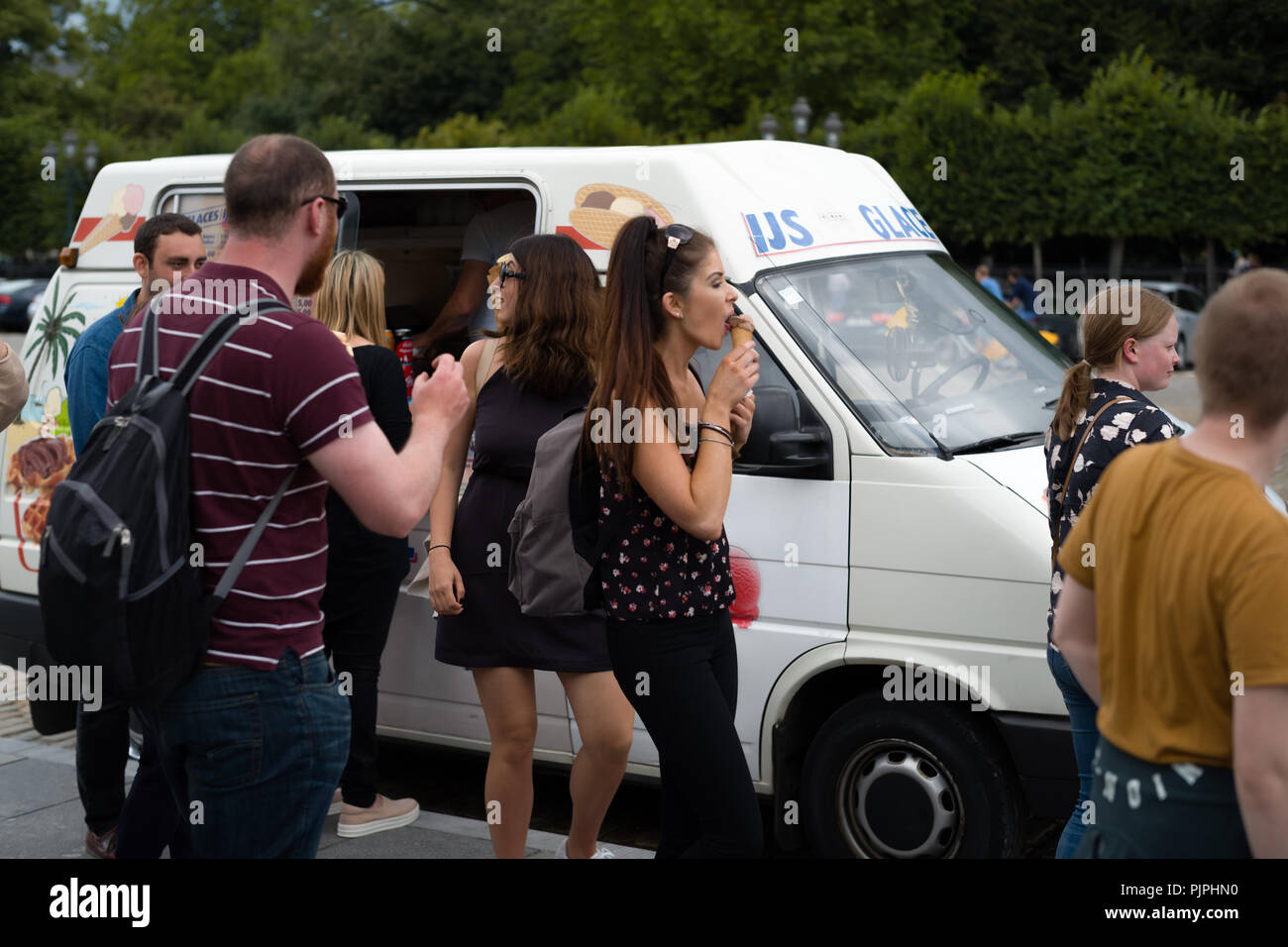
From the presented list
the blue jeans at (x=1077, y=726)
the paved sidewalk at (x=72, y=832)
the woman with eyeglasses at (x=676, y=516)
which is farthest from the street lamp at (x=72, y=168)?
the blue jeans at (x=1077, y=726)

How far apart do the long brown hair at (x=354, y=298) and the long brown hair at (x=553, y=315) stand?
864 millimetres

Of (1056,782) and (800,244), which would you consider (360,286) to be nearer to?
(800,244)

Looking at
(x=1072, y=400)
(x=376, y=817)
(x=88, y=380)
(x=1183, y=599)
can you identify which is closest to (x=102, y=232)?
(x=88, y=380)

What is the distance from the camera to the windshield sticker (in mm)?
4703

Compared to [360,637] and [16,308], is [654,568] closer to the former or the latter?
[360,637]

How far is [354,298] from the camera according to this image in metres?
4.70

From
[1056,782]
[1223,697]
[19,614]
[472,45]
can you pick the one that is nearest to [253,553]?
[1223,697]

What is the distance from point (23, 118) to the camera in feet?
168

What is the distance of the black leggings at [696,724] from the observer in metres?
3.19

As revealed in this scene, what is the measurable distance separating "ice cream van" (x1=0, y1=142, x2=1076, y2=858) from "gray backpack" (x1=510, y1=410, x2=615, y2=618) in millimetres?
873

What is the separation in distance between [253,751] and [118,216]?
3963mm

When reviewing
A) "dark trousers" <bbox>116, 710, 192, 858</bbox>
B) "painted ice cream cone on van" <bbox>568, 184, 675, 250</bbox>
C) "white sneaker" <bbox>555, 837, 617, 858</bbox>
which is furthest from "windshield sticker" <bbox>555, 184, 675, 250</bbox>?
"dark trousers" <bbox>116, 710, 192, 858</bbox>

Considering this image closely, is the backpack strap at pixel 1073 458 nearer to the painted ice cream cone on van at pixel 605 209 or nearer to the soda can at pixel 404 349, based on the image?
the painted ice cream cone on van at pixel 605 209

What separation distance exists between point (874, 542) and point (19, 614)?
3604 millimetres
